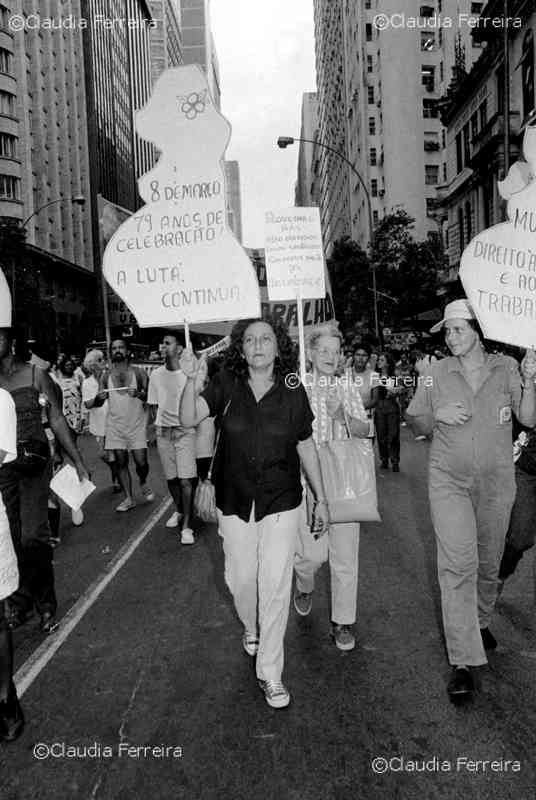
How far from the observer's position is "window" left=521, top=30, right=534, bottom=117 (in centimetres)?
2741

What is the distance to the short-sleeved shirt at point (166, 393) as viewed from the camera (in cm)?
745

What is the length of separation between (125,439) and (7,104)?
45.7 metres

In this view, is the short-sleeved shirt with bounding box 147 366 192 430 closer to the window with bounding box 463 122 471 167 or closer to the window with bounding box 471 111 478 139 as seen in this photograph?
the window with bounding box 471 111 478 139

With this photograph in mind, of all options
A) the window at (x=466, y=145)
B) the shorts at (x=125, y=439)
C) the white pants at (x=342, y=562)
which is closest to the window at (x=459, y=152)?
the window at (x=466, y=145)

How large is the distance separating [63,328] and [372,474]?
51282 millimetres

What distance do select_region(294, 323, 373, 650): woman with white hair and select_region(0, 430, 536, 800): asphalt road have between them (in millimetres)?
225

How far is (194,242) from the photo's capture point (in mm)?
4449

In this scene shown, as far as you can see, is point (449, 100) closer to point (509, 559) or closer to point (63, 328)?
point (63, 328)

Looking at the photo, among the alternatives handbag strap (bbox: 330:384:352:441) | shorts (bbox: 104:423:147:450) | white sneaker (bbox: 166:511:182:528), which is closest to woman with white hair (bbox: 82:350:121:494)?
shorts (bbox: 104:423:147:450)

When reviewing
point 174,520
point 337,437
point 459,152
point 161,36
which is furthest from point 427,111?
point 161,36

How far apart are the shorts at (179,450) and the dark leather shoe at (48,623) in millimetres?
2745

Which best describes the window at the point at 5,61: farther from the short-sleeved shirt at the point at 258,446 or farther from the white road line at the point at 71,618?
the short-sleeved shirt at the point at 258,446

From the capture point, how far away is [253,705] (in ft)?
11.8

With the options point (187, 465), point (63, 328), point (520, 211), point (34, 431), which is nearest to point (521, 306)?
point (520, 211)
